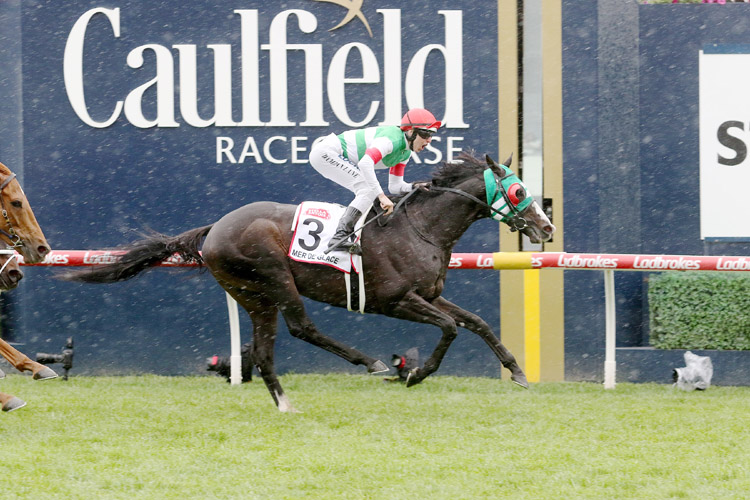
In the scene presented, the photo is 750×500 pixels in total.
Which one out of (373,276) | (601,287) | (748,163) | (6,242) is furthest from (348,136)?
(748,163)

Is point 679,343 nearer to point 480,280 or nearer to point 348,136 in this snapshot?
point 480,280

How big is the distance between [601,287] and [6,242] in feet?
14.9

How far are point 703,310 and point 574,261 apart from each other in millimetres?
1262

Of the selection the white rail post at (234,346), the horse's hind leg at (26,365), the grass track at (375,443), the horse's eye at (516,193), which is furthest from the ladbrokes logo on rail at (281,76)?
the horse's hind leg at (26,365)

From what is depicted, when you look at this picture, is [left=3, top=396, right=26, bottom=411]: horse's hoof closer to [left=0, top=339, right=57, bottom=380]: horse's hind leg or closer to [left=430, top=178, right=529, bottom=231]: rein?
[left=0, top=339, right=57, bottom=380]: horse's hind leg

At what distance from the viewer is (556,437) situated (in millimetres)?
5324

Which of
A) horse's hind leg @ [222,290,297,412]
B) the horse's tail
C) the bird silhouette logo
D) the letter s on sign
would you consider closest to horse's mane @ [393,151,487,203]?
horse's hind leg @ [222,290,297,412]

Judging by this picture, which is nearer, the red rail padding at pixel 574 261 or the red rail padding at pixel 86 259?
the red rail padding at pixel 86 259

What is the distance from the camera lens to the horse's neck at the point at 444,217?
625 centimetres

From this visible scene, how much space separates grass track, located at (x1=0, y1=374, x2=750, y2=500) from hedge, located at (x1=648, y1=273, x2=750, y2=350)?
44cm

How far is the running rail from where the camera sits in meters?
6.96

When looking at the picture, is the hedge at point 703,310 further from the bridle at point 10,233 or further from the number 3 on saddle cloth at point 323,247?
the bridle at point 10,233

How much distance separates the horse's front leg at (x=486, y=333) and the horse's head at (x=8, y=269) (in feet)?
8.19

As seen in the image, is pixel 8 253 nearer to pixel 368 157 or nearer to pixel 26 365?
pixel 26 365
